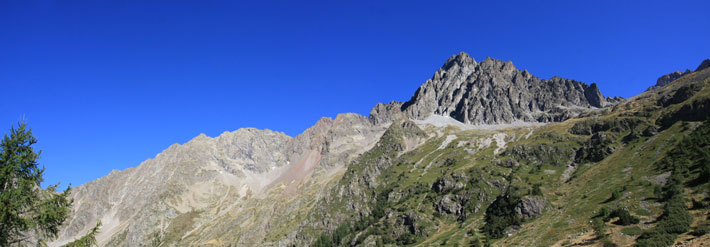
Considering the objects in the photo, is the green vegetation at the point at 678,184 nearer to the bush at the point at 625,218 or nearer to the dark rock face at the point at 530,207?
the bush at the point at 625,218

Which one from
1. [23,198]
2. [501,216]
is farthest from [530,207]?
[23,198]

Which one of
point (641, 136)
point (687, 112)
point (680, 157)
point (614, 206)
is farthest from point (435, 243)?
point (687, 112)

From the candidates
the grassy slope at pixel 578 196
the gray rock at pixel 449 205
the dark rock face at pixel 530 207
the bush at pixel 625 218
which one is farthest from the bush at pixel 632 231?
the gray rock at pixel 449 205

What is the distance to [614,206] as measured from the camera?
92062 millimetres

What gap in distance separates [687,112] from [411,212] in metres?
135

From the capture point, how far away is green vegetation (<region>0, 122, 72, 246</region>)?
2423 cm

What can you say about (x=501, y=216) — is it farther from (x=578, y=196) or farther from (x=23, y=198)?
(x=23, y=198)

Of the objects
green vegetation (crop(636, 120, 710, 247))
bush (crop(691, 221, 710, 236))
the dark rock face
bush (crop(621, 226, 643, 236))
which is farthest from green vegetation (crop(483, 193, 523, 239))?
bush (crop(691, 221, 710, 236))

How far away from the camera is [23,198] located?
24641mm

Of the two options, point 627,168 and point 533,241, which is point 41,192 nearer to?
point 533,241

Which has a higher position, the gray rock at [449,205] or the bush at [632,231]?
the gray rock at [449,205]

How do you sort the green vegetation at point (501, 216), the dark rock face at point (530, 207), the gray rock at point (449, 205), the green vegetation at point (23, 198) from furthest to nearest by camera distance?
the gray rock at point (449, 205)
the dark rock face at point (530, 207)
the green vegetation at point (501, 216)
the green vegetation at point (23, 198)

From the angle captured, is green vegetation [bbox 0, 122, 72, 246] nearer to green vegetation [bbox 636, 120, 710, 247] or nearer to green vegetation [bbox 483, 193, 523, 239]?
green vegetation [bbox 636, 120, 710, 247]

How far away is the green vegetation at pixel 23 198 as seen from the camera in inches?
954
